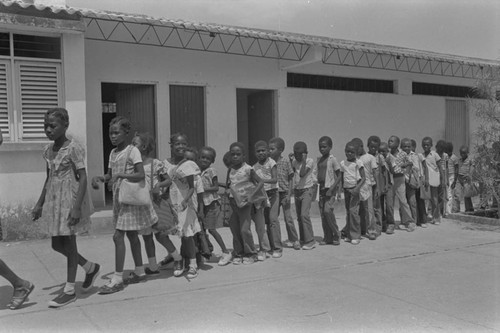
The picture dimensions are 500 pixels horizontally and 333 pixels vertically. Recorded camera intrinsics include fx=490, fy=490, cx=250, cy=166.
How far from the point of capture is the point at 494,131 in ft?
27.0

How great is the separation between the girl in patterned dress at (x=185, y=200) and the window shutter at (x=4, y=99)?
385 cm

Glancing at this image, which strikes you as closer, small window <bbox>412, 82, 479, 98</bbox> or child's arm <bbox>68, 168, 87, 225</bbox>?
child's arm <bbox>68, 168, 87, 225</bbox>

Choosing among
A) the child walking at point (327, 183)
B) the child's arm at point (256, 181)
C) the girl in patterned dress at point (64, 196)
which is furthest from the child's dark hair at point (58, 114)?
the child walking at point (327, 183)

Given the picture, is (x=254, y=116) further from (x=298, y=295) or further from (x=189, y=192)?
(x=298, y=295)

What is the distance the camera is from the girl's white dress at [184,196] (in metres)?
5.11

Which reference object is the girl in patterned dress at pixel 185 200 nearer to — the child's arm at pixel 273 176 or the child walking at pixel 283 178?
the child's arm at pixel 273 176

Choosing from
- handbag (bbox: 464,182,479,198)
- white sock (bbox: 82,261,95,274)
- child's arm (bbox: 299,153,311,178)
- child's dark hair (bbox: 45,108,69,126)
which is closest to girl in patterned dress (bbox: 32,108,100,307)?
child's dark hair (bbox: 45,108,69,126)

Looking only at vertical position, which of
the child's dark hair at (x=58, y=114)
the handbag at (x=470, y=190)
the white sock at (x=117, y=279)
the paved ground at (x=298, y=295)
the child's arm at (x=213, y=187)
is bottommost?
the paved ground at (x=298, y=295)

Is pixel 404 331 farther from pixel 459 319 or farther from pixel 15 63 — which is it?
pixel 15 63

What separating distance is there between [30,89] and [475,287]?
692cm

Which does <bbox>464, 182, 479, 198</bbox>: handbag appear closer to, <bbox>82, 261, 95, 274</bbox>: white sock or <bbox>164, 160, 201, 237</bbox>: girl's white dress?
<bbox>164, 160, 201, 237</bbox>: girl's white dress

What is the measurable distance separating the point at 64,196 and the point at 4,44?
460cm

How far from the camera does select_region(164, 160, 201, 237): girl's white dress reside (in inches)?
201

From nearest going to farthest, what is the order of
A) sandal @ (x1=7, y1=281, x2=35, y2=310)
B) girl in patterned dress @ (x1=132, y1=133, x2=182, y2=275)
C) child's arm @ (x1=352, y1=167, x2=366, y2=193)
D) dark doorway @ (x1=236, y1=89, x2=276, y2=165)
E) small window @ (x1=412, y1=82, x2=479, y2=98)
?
sandal @ (x1=7, y1=281, x2=35, y2=310) → girl in patterned dress @ (x1=132, y1=133, x2=182, y2=275) → child's arm @ (x1=352, y1=167, x2=366, y2=193) → dark doorway @ (x1=236, y1=89, x2=276, y2=165) → small window @ (x1=412, y1=82, x2=479, y2=98)
